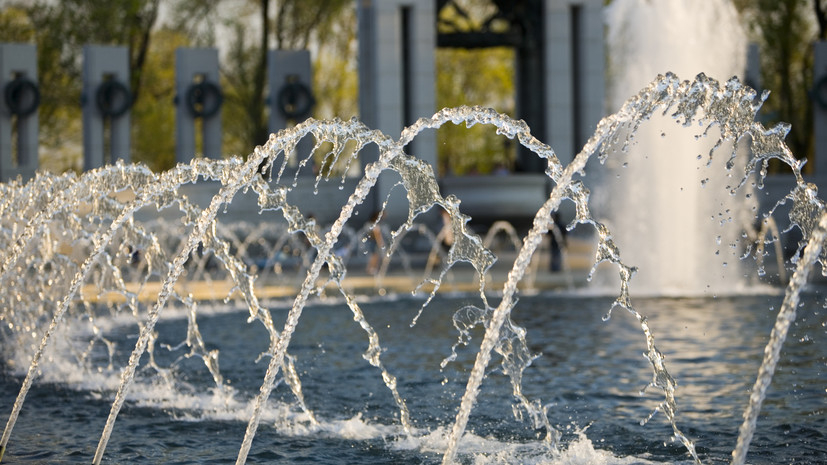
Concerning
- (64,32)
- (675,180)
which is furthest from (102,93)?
(675,180)

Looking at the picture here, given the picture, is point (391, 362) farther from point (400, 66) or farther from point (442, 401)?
point (400, 66)

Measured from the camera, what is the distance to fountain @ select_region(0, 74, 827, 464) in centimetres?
685

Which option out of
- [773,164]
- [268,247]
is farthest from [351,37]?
[268,247]

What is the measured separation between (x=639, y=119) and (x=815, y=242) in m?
1.88

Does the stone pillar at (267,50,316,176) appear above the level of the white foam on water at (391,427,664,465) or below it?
above

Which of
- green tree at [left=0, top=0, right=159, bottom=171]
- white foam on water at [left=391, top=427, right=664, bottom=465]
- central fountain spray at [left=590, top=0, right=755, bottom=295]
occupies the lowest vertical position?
white foam on water at [left=391, top=427, right=664, bottom=465]

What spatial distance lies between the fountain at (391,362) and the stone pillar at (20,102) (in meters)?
18.0

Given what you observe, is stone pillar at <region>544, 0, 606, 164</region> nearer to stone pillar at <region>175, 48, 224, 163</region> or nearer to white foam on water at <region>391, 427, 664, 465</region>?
stone pillar at <region>175, 48, 224, 163</region>

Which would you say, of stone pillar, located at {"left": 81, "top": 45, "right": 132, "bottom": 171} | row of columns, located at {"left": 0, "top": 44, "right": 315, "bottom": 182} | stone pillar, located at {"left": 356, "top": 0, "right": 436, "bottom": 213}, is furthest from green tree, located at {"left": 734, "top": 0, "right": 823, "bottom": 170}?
stone pillar, located at {"left": 81, "top": 45, "right": 132, "bottom": 171}

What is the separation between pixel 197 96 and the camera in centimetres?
3048

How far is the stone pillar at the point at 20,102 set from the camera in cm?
3038

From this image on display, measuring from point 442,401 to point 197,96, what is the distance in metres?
23.1

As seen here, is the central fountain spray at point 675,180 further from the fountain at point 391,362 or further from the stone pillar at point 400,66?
the stone pillar at point 400,66

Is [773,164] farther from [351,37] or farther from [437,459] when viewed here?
[437,459]
